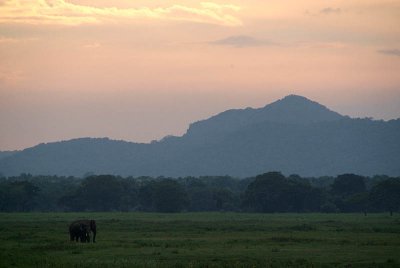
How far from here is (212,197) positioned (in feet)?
517

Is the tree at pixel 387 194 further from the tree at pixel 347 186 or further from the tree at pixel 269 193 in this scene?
the tree at pixel 347 186

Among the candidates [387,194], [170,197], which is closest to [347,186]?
[387,194]

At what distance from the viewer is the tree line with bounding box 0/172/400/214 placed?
135 meters

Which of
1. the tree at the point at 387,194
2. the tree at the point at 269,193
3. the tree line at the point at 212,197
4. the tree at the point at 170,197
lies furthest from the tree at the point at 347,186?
the tree at the point at 170,197

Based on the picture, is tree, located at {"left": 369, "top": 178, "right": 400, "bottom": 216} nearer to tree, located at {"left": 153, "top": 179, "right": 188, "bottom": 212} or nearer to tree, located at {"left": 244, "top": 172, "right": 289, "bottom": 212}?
tree, located at {"left": 244, "top": 172, "right": 289, "bottom": 212}

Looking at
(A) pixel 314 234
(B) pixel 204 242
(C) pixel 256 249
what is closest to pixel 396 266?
(C) pixel 256 249

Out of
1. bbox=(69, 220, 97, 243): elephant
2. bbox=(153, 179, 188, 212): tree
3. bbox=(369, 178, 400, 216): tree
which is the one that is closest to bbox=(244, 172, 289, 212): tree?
bbox=(153, 179, 188, 212): tree

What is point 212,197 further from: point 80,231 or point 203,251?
point 203,251

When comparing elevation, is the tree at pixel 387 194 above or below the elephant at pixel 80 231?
above

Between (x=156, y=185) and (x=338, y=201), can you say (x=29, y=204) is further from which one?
(x=338, y=201)

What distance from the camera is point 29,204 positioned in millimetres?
152375

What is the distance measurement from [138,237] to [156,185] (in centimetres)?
8424

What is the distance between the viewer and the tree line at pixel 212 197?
135050 mm

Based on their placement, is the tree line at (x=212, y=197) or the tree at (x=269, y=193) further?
the tree at (x=269, y=193)
